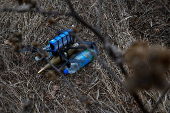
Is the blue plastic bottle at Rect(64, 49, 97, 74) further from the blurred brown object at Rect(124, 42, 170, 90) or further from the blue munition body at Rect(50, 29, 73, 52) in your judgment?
the blurred brown object at Rect(124, 42, 170, 90)

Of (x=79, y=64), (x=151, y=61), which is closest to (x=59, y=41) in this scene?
(x=79, y=64)

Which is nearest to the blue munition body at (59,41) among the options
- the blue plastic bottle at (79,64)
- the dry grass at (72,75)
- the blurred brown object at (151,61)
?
the blue plastic bottle at (79,64)

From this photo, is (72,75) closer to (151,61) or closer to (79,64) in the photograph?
(79,64)

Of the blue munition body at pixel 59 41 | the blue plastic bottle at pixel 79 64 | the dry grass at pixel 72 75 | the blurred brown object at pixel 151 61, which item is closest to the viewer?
the blurred brown object at pixel 151 61

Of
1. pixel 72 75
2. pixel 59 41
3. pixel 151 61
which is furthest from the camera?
pixel 72 75

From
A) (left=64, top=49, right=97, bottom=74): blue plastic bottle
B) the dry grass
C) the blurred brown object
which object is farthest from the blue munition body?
the blurred brown object

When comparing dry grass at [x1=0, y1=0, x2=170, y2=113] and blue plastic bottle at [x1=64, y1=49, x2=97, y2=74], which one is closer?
dry grass at [x1=0, y1=0, x2=170, y2=113]

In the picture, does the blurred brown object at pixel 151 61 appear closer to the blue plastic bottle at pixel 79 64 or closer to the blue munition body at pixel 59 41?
the blue munition body at pixel 59 41

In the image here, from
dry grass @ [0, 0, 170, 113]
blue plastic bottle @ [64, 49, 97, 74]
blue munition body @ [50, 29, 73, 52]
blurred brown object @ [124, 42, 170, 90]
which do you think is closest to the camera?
blurred brown object @ [124, 42, 170, 90]

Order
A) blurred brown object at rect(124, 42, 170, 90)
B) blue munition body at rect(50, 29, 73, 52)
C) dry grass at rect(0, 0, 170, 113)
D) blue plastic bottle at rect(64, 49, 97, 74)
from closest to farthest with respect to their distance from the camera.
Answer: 1. blurred brown object at rect(124, 42, 170, 90)
2. dry grass at rect(0, 0, 170, 113)
3. blue munition body at rect(50, 29, 73, 52)
4. blue plastic bottle at rect(64, 49, 97, 74)
